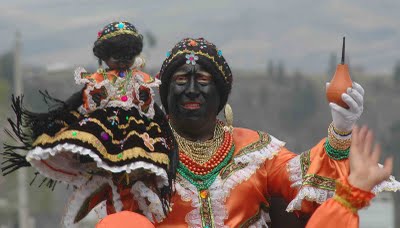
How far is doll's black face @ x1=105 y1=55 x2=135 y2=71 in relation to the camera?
7184 mm

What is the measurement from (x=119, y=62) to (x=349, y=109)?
4.01 feet

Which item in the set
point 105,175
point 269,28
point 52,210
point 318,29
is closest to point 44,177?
point 105,175

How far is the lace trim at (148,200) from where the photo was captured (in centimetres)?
713

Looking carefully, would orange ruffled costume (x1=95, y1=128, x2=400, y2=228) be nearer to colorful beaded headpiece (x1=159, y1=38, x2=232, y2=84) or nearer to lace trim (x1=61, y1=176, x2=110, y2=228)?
lace trim (x1=61, y1=176, x2=110, y2=228)

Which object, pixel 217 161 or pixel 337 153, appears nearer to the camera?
pixel 337 153

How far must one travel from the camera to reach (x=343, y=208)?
654cm

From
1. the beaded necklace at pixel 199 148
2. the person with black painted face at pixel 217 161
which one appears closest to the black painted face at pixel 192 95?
the person with black painted face at pixel 217 161

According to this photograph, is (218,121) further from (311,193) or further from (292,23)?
(292,23)

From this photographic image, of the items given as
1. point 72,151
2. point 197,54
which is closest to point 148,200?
point 72,151

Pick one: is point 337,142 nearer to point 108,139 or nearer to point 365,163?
point 365,163

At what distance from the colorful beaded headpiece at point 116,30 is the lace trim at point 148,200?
777mm

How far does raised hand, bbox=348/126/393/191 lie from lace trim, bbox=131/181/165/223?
3.79 feet

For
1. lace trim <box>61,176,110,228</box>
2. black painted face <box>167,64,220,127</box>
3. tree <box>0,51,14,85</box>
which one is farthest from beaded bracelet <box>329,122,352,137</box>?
tree <box>0,51,14,85</box>

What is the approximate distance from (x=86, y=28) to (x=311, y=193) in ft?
586
